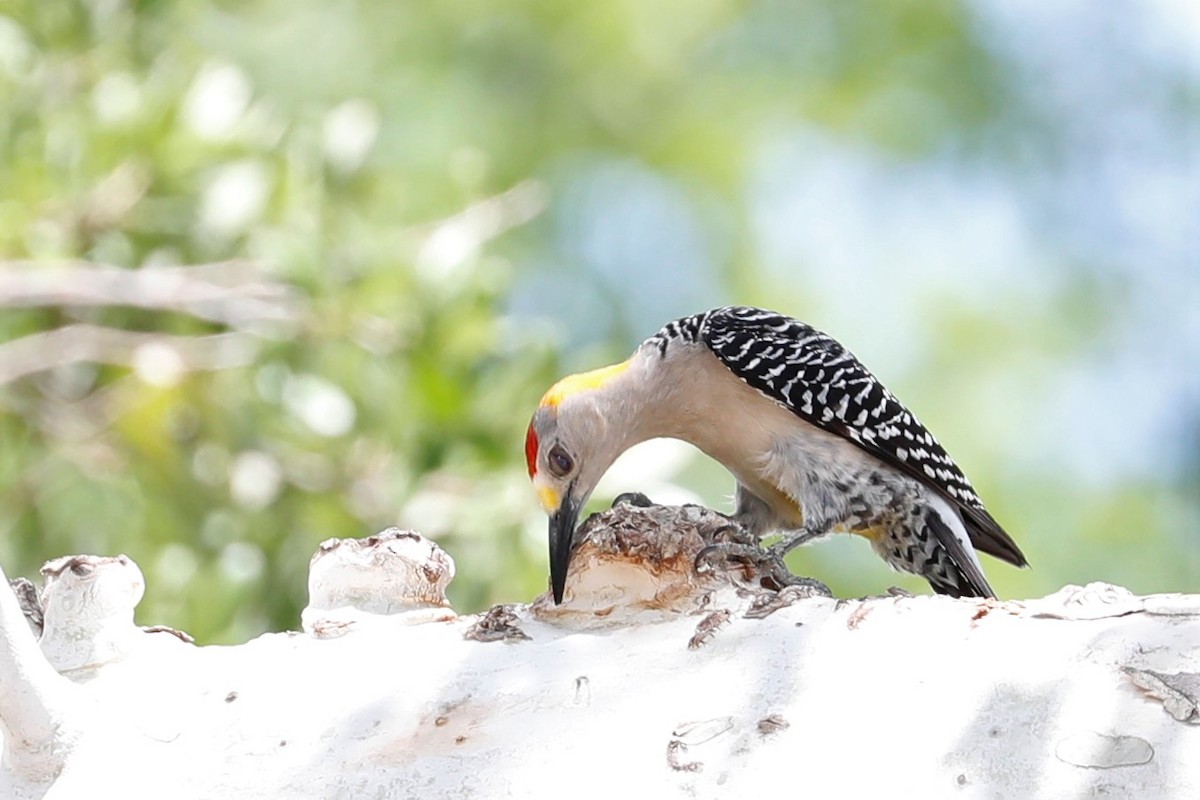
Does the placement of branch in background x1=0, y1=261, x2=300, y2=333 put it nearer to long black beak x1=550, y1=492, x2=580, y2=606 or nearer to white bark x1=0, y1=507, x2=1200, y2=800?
long black beak x1=550, y1=492, x2=580, y2=606

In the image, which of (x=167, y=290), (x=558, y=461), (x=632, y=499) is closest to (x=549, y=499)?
(x=558, y=461)

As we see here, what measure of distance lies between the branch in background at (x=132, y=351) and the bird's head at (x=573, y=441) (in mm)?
1309

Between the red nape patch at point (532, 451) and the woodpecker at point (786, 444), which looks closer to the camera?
the woodpecker at point (786, 444)

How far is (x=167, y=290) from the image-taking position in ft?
18.3

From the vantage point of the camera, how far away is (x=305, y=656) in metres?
2.57

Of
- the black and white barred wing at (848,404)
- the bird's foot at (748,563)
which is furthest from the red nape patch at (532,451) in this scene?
the bird's foot at (748,563)

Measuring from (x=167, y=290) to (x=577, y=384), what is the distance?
169 centimetres

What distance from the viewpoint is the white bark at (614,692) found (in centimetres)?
205

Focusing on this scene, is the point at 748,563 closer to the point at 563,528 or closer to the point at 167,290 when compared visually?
the point at 563,528

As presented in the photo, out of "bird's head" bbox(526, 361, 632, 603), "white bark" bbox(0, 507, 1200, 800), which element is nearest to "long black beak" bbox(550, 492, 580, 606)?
"bird's head" bbox(526, 361, 632, 603)

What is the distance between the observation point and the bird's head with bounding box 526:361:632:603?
4.91m

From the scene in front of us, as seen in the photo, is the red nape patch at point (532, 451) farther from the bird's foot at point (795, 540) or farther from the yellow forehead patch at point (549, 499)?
the bird's foot at point (795, 540)

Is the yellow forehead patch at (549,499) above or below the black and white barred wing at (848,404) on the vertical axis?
below

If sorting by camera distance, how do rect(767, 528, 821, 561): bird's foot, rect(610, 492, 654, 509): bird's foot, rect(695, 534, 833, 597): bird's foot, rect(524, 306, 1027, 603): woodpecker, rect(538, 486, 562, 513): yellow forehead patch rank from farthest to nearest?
rect(538, 486, 562, 513): yellow forehead patch < rect(524, 306, 1027, 603): woodpecker < rect(610, 492, 654, 509): bird's foot < rect(767, 528, 821, 561): bird's foot < rect(695, 534, 833, 597): bird's foot
